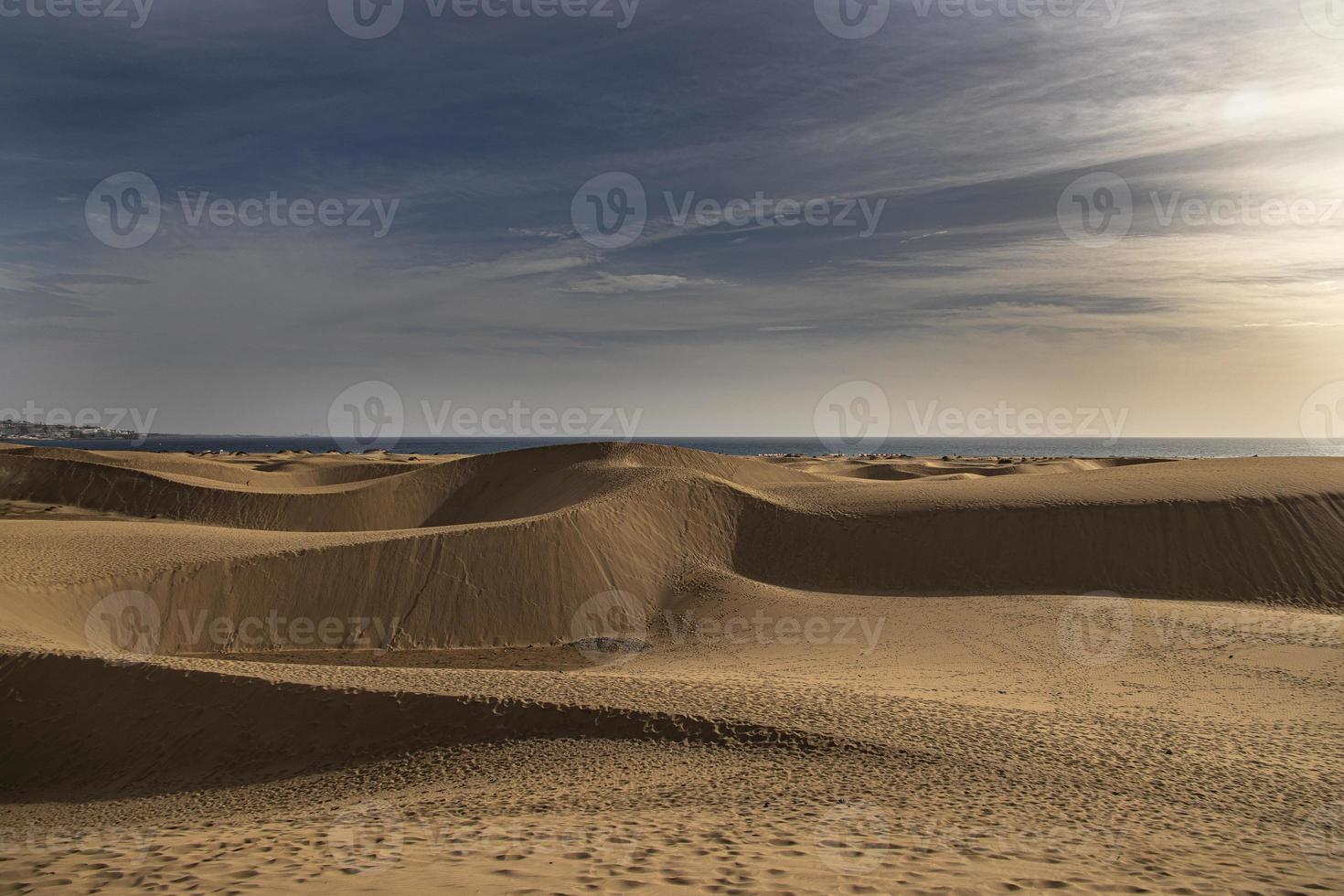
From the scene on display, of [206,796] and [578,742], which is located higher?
[578,742]

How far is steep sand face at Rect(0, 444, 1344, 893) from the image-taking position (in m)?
6.80

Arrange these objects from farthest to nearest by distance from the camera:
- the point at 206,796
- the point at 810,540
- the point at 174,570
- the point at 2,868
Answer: the point at 810,540, the point at 174,570, the point at 206,796, the point at 2,868

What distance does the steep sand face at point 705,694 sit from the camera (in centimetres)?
680

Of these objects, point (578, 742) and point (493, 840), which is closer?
point (493, 840)

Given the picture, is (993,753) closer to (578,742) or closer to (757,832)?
(757,832)

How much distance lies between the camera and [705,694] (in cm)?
1156

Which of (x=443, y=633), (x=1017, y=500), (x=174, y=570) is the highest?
(x=1017, y=500)

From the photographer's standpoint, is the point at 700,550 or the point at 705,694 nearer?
the point at 705,694

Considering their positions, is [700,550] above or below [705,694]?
above

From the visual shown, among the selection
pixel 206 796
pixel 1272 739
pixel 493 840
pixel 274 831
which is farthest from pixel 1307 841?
pixel 206 796

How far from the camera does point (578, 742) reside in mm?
10148

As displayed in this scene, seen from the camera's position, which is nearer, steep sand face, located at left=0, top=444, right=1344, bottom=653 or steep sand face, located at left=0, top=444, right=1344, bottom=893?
steep sand face, located at left=0, top=444, right=1344, bottom=893

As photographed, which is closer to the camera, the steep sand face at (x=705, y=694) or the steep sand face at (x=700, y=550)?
the steep sand face at (x=705, y=694)

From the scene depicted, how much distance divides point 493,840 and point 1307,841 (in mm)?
7863
